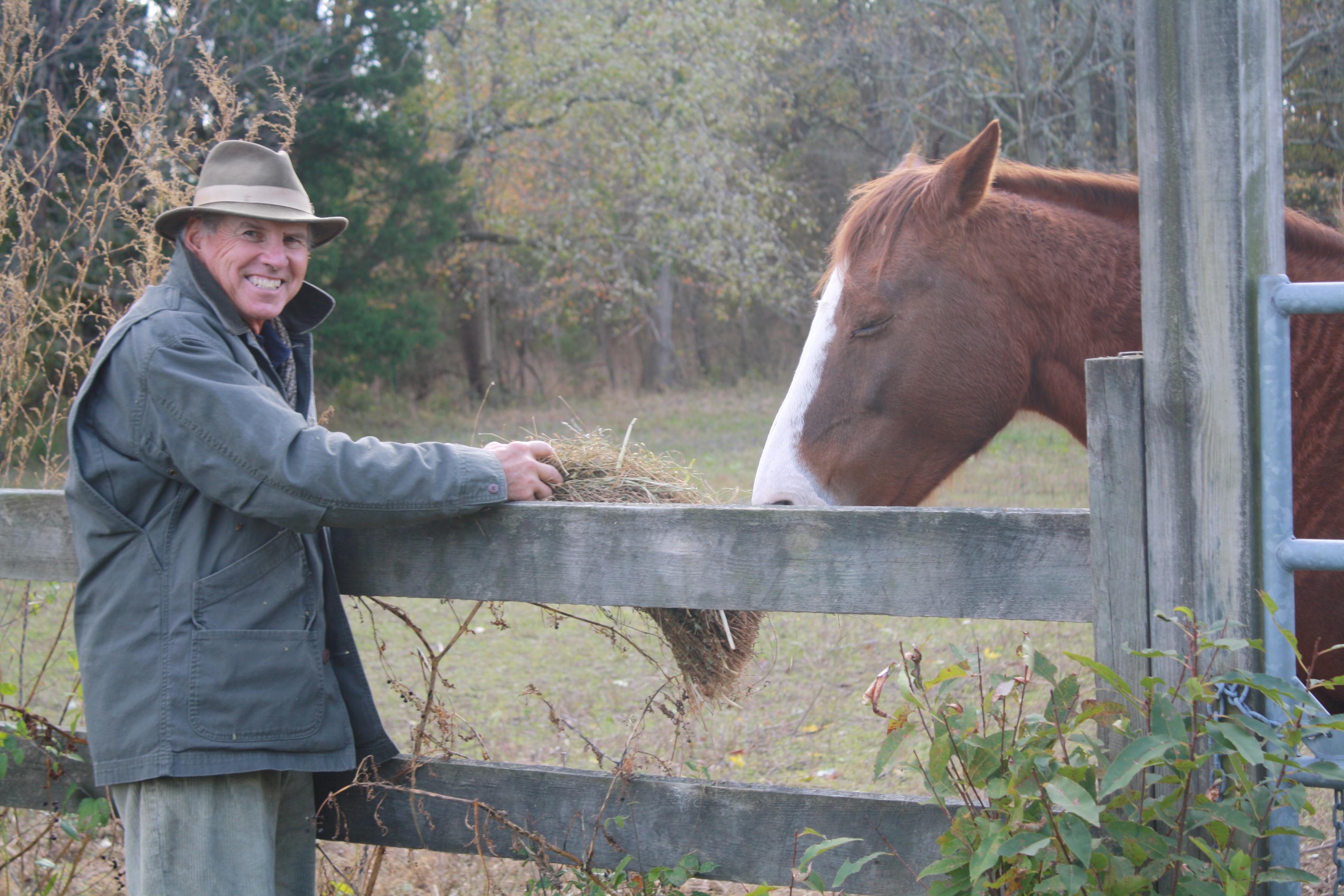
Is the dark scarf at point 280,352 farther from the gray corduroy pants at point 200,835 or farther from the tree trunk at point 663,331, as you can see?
the tree trunk at point 663,331

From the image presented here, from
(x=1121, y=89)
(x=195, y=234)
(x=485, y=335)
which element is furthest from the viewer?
(x=485, y=335)

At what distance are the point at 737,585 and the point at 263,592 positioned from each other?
0.92 metres

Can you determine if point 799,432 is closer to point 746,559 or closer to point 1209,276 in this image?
point 746,559

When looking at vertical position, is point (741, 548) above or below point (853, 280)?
below

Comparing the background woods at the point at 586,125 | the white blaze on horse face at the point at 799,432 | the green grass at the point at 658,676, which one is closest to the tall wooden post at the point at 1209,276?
the green grass at the point at 658,676

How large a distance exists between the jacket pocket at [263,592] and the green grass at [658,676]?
0.42 m

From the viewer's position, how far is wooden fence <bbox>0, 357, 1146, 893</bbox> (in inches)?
66.0

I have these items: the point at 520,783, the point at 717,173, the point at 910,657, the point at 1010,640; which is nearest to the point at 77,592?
the point at 520,783

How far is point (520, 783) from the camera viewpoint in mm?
2186

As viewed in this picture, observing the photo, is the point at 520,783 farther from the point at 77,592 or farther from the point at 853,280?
the point at 853,280

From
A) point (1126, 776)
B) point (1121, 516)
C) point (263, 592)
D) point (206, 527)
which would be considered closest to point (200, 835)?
point (263, 592)

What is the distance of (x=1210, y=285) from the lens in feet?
5.22

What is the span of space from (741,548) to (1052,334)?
4.23 ft

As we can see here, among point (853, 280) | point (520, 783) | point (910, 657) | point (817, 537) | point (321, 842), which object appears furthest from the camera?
point (321, 842)
